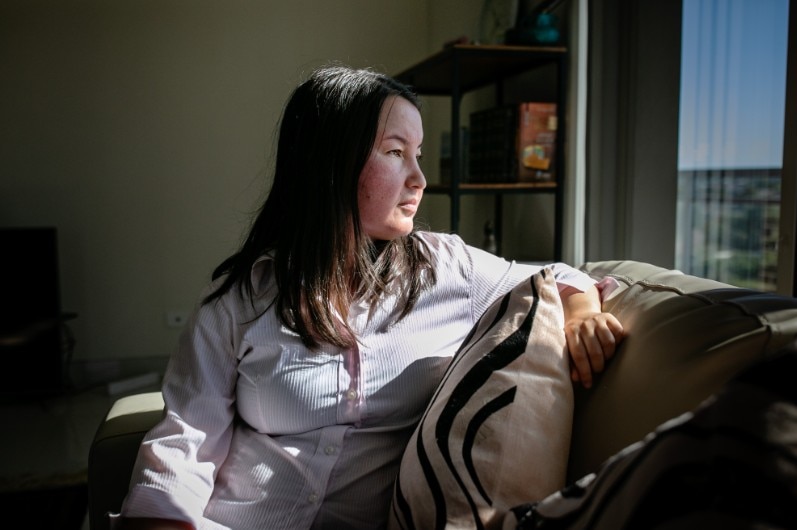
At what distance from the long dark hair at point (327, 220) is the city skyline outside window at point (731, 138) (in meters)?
1.21

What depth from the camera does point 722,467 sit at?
1.78 feet

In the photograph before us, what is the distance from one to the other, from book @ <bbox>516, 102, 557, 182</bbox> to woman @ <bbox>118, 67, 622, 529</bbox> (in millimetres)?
1279

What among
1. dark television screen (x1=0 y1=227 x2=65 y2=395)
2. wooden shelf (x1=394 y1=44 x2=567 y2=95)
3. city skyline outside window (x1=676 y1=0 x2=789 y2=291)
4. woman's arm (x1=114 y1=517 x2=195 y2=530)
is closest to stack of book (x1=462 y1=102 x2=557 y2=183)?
wooden shelf (x1=394 y1=44 x2=567 y2=95)

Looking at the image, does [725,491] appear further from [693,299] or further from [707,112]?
[707,112]

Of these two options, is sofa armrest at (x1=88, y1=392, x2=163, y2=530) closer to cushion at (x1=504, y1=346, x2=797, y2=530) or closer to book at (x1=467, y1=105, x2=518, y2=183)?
cushion at (x1=504, y1=346, x2=797, y2=530)

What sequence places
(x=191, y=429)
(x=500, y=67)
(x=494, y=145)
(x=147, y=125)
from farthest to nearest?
1. (x=147, y=125)
2. (x=500, y=67)
3. (x=494, y=145)
4. (x=191, y=429)

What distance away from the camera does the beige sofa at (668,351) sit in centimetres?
77

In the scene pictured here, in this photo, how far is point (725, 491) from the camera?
0.53m

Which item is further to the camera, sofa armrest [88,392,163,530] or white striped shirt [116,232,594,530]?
sofa armrest [88,392,163,530]

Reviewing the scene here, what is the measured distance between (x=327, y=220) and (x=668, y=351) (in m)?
0.57

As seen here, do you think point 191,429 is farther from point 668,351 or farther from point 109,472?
point 668,351

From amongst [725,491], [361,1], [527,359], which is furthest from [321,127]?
[361,1]

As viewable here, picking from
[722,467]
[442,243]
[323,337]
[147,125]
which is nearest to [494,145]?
[442,243]

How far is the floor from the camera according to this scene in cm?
263
